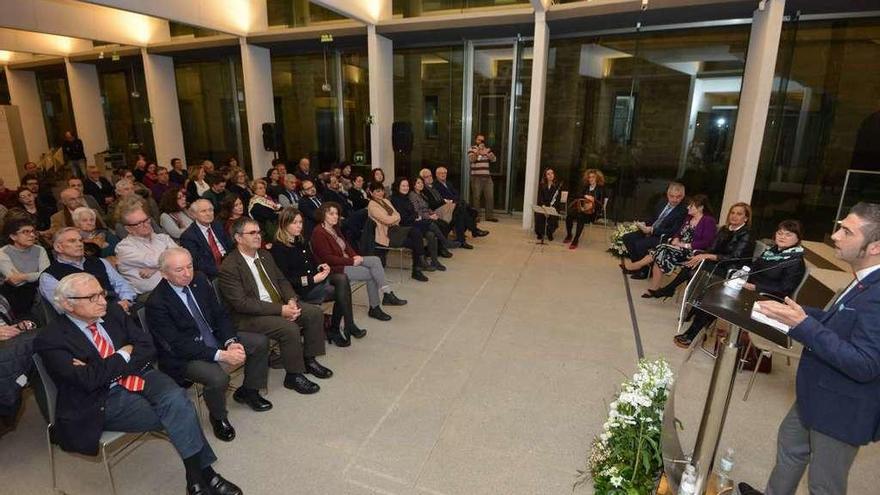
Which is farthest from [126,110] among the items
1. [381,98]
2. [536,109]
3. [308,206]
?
[536,109]

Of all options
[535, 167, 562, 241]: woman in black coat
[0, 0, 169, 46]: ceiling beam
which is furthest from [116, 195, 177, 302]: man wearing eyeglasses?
[0, 0, 169, 46]: ceiling beam

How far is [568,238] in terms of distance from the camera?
7.34m

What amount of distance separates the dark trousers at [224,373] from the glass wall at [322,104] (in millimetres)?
7290

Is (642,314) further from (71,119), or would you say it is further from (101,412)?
(71,119)

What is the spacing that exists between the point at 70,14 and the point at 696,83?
444 inches

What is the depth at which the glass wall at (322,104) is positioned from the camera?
9852 mm

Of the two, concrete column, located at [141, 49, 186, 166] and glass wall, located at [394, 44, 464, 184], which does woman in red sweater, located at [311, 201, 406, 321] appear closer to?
glass wall, located at [394, 44, 464, 184]

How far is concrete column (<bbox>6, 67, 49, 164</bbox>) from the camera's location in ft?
44.3

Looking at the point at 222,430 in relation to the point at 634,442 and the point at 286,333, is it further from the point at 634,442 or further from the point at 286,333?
the point at 634,442

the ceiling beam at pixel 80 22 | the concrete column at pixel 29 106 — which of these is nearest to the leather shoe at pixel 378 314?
the ceiling beam at pixel 80 22

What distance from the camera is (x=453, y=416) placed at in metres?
3.01

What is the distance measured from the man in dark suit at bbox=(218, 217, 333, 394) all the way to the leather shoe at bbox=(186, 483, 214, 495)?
986 mm

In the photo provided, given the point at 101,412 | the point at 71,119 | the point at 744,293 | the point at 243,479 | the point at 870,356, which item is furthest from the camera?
the point at 71,119

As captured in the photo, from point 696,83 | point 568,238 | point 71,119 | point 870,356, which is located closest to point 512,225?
point 568,238
